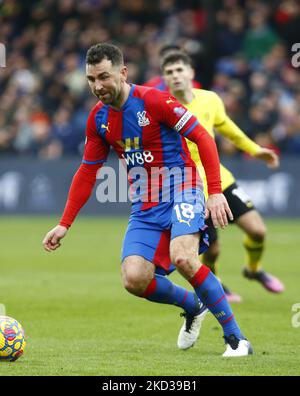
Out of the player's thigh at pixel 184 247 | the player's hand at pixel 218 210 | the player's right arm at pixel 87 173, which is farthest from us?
the player's right arm at pixel 87 173

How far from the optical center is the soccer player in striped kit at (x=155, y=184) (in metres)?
7.07

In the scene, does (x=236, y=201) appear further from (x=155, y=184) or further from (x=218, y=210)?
(x=218, y=210)

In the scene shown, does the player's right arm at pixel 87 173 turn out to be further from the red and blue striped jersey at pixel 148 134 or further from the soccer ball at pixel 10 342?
the soccer ball at pixel 10 342

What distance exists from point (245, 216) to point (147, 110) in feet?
10.5

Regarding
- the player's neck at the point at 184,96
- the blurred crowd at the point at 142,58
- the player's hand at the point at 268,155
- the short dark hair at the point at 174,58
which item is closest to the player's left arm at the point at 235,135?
the player's hand at the point at 268,155

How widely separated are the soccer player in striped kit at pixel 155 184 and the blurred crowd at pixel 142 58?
38.7 ft

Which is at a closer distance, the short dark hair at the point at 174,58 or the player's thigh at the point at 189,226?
Answer: the player's thigh at the point at 189,226

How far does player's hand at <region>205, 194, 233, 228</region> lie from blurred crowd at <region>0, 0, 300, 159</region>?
12.4 meters

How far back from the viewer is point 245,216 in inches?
402

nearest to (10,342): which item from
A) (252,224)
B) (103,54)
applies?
(103,54)

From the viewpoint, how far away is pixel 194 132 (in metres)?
7.12

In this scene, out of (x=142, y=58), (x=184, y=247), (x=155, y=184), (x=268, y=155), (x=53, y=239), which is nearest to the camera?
(x=184, y=247)

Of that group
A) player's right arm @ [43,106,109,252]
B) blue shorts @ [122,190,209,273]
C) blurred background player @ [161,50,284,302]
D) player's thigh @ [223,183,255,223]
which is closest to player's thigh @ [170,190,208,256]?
blue shorts @ [122,190,209,273]

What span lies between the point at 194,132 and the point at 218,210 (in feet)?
2.13
